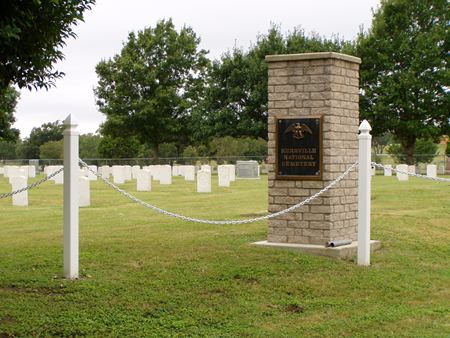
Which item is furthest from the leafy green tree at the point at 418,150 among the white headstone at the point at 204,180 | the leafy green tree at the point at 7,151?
the leafy green tree at the point at 7,151

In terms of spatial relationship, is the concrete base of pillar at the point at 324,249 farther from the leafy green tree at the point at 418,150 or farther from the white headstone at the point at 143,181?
the leafy green tree at the point at 418,150

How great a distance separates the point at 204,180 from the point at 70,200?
16.0m

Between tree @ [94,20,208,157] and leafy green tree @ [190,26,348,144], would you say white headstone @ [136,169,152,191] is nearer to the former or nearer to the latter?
leafy green tree @ [190,26,348,144]

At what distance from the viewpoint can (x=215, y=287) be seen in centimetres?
748

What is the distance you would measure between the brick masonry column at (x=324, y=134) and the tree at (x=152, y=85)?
4199 centimetres

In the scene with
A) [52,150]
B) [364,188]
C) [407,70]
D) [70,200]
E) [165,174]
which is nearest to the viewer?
[70,200]

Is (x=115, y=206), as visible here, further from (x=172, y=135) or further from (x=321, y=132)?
(x=172, y=135)

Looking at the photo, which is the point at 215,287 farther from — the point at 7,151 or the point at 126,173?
the point at 7,151

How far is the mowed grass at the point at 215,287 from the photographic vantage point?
6.29 m

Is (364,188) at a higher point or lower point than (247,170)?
higher

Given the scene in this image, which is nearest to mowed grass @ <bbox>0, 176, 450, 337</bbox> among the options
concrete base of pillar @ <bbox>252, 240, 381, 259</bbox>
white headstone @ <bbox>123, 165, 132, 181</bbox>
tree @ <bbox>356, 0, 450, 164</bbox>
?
concrete base of pillar @ <bbox>252, 240, 381, 259</bbox>

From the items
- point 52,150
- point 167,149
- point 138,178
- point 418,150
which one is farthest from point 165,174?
point 52,150

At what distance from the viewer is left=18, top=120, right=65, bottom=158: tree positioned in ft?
234

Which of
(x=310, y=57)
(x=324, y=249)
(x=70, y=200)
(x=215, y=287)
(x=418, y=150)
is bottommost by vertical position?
(x=215, y=287)
